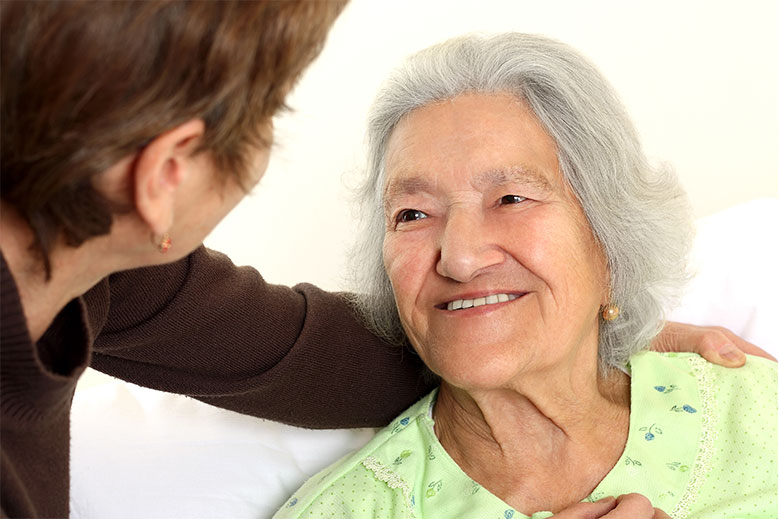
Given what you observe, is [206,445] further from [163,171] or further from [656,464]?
[163,171]

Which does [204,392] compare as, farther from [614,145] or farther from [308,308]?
[614,145]

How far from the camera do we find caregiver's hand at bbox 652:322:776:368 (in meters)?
2.07

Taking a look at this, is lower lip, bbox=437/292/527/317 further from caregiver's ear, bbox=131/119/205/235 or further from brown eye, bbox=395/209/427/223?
caregiver's ear, bbox=131/119/205/235

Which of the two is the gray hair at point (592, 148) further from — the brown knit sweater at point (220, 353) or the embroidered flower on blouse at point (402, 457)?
the embroidered flower on blouse at point (402, 457)

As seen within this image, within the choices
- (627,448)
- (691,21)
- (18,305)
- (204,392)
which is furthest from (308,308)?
(691,21)

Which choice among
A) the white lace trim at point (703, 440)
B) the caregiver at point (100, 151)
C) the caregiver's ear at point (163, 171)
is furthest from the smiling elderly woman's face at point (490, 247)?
the caregiver's ear at point (163, 171)

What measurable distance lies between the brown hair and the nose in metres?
0.64

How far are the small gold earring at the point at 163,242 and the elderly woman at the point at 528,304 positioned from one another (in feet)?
2.03

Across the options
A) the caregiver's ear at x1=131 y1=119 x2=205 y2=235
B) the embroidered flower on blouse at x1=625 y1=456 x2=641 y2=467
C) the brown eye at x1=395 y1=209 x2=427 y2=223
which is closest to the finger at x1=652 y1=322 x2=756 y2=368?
the embroidered flower on blouse at x1=625 y1=456 x2=641 y2=467

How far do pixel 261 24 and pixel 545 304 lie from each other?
2.86 ft

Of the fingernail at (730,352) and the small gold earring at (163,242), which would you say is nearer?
the small gold earring at (163,242)

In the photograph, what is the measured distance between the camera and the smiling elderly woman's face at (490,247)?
1730 millimetres

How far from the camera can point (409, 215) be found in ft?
6.22

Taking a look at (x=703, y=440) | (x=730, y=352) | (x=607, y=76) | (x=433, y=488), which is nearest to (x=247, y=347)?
(x=433, y=488)
